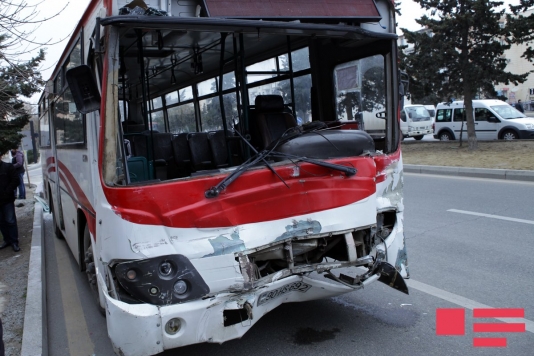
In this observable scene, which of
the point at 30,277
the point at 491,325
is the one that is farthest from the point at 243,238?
the point at 30,277

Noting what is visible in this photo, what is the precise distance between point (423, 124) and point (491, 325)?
85.3 ft

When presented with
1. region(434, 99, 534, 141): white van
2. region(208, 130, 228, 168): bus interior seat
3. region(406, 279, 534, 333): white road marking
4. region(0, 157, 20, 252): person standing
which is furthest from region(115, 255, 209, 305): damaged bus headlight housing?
region(434, 99, 534, 141): white van

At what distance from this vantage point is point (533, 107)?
1877 inches

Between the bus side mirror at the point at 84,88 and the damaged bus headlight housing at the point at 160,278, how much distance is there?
3.86 ft

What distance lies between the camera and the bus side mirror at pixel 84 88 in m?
3.56

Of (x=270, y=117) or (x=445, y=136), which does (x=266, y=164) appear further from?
(x=445, y=136)

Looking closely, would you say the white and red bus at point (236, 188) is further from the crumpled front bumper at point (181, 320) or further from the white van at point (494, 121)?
the white van at point (494, 121)

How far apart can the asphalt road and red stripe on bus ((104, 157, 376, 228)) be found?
4.33 feet

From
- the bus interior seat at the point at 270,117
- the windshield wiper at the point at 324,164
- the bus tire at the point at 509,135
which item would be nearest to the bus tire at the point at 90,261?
the bus interior seat at the point at 270,117

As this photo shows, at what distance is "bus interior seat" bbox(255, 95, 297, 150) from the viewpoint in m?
5.46

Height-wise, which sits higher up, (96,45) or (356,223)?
(96,45)

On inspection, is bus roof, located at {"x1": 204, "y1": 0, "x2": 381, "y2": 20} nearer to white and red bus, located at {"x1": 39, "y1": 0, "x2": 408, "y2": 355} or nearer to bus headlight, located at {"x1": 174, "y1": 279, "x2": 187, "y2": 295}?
white and red bus, located at {"x1": 39, "y1": 0, "x2": 408, "y2": 355}

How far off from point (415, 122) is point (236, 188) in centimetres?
2704

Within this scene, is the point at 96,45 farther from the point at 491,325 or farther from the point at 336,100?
the point at 491,325
